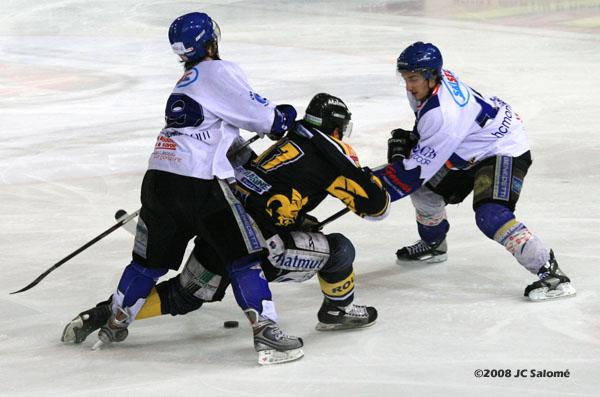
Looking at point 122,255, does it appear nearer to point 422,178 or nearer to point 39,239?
point 39,239

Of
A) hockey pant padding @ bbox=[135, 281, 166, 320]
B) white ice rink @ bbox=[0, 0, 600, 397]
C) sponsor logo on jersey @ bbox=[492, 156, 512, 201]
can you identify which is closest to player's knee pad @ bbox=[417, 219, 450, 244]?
white ice rink @ bbox=[0, 0, 600, 397]

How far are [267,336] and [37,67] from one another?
8.16m

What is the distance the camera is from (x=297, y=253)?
426 centimetres

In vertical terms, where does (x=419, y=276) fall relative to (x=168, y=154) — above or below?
below

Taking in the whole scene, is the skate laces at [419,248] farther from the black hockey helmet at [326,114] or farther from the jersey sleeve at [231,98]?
the jersey sleeve at [231,98]

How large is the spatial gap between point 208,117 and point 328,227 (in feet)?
7.02

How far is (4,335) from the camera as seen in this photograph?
4559mm

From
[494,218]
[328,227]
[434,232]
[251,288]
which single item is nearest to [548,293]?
[494,218]

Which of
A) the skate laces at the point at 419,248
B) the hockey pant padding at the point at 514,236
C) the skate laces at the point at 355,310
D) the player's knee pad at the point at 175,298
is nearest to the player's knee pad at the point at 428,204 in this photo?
the skate laces at the point at 419,248

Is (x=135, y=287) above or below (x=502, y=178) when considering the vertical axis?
below

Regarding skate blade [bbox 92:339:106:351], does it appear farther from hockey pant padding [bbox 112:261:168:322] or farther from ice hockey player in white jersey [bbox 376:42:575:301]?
ice hockey player in white jersey [bbox 376:42:575:301]

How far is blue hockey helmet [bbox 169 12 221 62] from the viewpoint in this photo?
412 centimetres

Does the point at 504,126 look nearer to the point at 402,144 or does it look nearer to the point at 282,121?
the point at 402,144

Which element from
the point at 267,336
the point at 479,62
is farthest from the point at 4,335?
the point at 479,62
